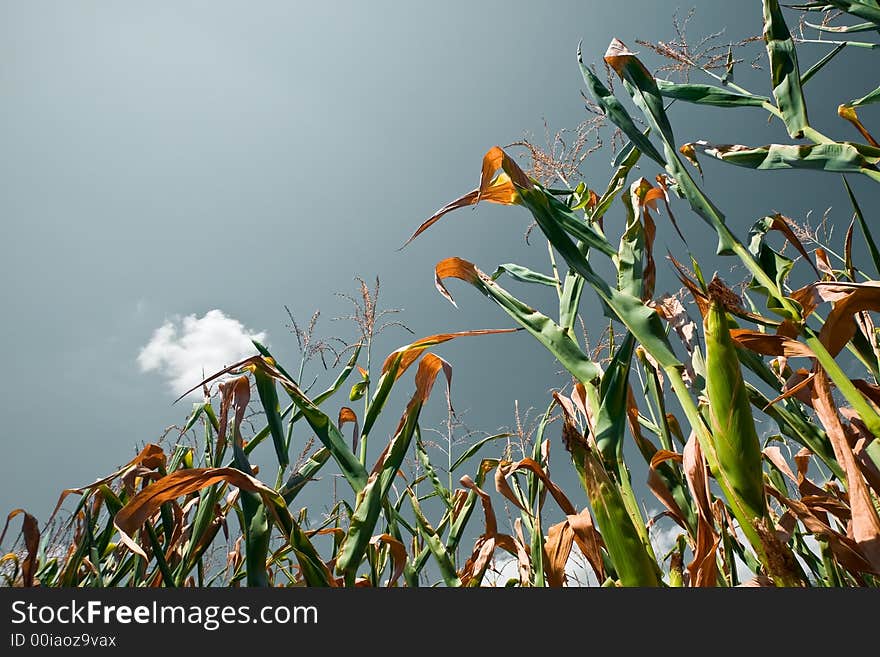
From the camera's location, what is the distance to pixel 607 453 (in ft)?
2.19

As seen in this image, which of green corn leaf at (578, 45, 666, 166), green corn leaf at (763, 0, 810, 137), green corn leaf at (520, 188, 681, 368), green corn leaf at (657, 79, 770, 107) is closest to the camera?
green corn leaf at (520, 188, 681, 368)

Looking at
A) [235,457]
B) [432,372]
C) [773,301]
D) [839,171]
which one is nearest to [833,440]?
[773,301]

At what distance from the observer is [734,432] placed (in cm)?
49

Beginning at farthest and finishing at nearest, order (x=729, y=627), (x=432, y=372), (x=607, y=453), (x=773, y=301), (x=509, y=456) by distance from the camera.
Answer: (x=509, y=456) → (x=432, y=372) → (x=773, y=301) → (x=607, y=453) → (x=729, y=627)

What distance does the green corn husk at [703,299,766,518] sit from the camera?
489mm

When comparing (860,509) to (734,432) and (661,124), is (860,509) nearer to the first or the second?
(734,432)

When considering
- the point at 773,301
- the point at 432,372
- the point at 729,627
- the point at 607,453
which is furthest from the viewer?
the point at 432,372

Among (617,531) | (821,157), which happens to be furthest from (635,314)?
(821,157)

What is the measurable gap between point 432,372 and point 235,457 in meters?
0.40

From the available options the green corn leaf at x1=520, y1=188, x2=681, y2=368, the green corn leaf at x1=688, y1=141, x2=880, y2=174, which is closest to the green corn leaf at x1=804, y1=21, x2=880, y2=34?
the green corn leaf at x1=688, y1=141, x2=880, y2=174

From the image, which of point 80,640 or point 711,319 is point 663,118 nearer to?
point 711,319

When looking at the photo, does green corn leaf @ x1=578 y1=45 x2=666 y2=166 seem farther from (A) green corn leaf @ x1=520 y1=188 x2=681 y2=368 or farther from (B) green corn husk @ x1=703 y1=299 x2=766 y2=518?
(B) green corn husk @ x1=703 y1=299 x2=766 y2=518

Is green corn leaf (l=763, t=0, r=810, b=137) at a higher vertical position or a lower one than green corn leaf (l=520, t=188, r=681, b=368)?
higher

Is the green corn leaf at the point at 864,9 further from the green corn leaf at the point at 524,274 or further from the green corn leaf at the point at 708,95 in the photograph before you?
the green corn leaf at the point at 524,274
